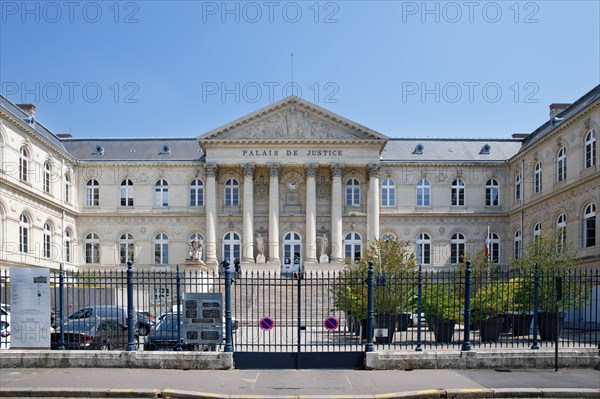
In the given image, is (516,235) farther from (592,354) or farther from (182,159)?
(592,354)

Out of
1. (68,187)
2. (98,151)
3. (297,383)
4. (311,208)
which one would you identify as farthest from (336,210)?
(297,383)

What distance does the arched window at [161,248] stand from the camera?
170 feet

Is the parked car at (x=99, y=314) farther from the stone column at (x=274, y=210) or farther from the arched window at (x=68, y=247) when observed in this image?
the arched window at (x=68, y=247)

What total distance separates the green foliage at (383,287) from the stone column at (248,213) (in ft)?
81.3

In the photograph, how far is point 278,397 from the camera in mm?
12086

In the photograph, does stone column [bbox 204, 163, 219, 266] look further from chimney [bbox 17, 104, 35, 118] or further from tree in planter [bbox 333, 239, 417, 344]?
tree in planter [bbox 333, 239, 417, 344]

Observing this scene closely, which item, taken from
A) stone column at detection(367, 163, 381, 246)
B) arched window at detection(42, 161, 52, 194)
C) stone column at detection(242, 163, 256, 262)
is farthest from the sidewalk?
stone column at detection(242, 163, 256, 262)

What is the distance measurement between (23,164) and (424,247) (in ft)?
108

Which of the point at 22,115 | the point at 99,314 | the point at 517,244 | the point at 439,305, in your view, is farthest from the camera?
the point at 517,244

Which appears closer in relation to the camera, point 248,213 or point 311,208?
point 311,208

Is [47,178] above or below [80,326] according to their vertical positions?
above

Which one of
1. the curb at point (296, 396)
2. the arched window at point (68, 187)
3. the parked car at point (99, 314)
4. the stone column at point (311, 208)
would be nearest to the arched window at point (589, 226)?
the stone column at point (311, 208)

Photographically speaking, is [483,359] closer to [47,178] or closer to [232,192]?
[232,192]

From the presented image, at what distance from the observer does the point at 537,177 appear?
44875mm
